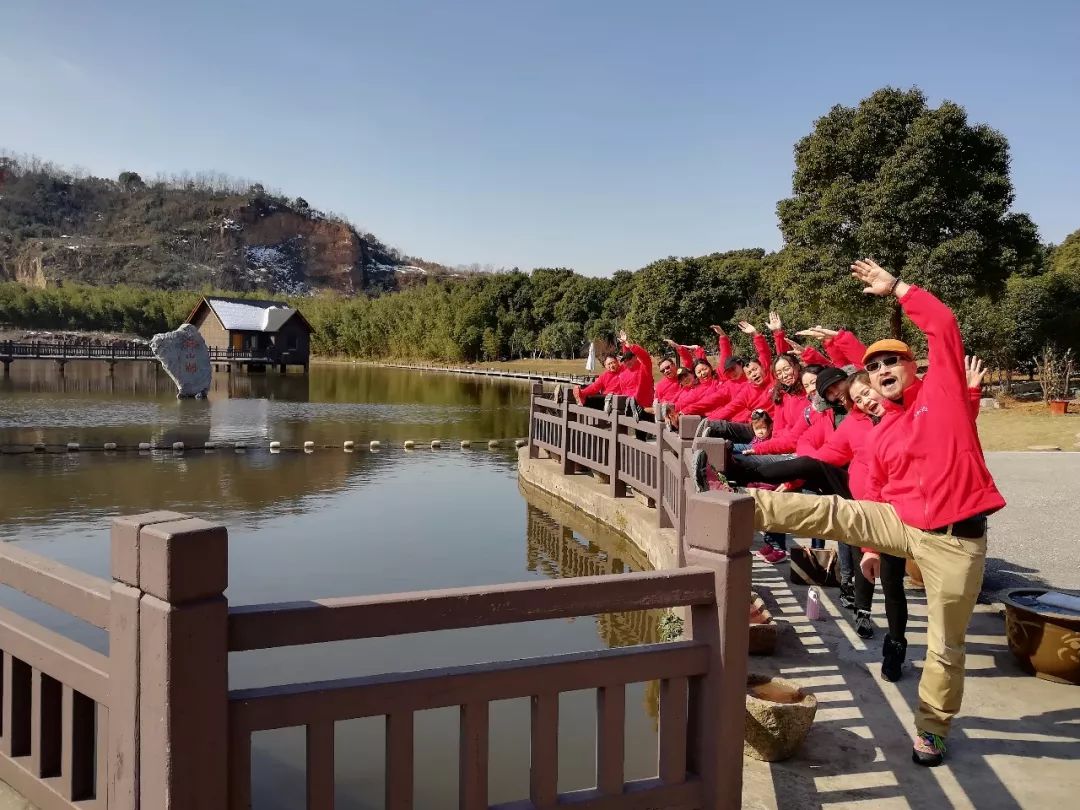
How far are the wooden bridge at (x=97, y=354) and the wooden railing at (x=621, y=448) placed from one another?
47.1 meters

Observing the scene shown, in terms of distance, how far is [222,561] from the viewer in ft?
7.32

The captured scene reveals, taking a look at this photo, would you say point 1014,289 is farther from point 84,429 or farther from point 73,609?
point 73,609

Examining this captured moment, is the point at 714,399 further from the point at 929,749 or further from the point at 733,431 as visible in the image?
the point at 929,749

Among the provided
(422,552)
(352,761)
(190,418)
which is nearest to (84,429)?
(190,418)

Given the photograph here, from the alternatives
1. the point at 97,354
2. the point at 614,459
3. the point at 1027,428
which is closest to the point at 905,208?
the point at 1027,428

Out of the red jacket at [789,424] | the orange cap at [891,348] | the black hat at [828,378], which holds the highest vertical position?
the orange cap at [891,348]

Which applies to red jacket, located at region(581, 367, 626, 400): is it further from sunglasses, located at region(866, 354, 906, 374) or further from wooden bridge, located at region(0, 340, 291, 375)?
wooden bridge, located at region(0, 340, 291, 375)

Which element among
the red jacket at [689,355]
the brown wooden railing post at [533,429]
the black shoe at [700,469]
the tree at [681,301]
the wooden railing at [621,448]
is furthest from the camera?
the tree at [681,301]

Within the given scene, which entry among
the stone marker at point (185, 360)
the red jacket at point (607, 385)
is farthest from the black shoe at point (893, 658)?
the stone marker at point (185, 360)

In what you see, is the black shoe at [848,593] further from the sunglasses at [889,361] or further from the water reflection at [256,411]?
the water reflection at [256,411]

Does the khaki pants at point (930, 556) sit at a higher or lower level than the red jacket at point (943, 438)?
lower

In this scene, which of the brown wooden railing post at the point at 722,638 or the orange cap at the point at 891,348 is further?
the orange cap at the point at 891,348

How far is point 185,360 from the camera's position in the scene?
121 ft

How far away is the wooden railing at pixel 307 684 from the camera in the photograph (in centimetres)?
221
